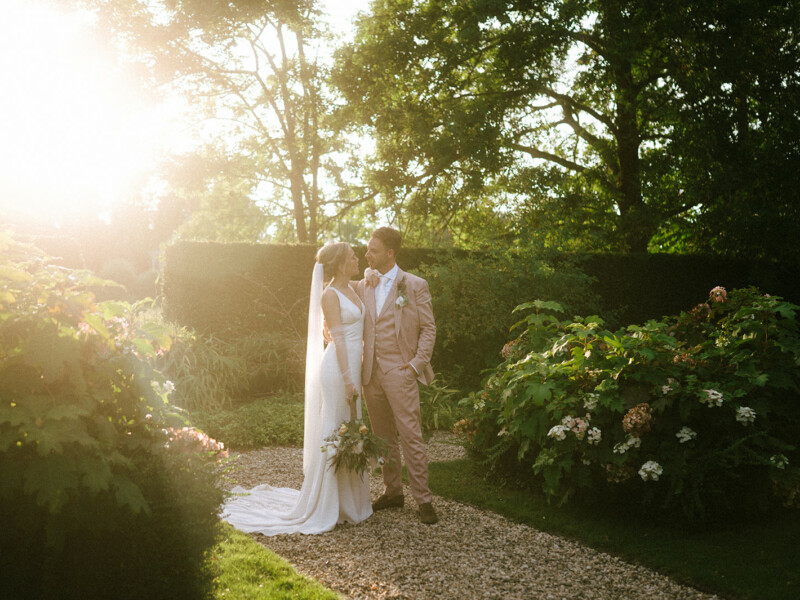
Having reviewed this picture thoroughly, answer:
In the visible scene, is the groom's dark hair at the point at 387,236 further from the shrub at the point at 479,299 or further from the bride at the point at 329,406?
the shrub at the point at 479,299

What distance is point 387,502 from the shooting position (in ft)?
17.0

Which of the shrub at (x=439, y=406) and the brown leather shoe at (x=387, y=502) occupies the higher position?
the shrub at (x=439, y=406)

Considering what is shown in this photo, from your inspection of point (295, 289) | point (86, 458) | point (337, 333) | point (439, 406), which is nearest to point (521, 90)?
point (295, 289)

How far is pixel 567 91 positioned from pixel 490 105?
4.36m

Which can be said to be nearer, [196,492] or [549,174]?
[196,492]

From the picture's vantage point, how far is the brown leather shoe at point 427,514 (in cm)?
478

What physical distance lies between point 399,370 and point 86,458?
9.12ft

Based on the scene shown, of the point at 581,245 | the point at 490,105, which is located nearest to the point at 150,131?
the point at 490,105

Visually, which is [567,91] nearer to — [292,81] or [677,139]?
[677,139]

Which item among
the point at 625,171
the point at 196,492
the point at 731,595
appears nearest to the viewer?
the point at 196,492

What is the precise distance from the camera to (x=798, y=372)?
15.8 ft

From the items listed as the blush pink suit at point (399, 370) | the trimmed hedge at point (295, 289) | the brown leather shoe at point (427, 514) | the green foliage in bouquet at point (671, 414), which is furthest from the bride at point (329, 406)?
the trimmed hedge at point (295, 289)

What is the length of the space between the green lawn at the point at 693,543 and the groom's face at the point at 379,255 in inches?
77.5

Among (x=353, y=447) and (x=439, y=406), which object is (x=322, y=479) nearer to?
(x=353, y=447)
